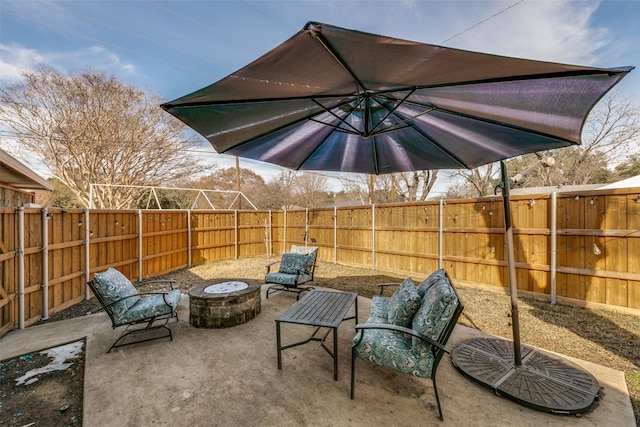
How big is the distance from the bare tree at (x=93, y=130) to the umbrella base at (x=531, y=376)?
47.9 ft

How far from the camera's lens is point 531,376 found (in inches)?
96.3

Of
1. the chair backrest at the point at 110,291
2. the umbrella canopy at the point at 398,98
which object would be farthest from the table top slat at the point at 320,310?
the chair backrest at the point at 110,291

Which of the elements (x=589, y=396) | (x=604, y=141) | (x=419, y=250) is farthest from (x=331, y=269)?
(x=604, y=141)

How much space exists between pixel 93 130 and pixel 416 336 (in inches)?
574

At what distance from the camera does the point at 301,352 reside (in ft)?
9.66

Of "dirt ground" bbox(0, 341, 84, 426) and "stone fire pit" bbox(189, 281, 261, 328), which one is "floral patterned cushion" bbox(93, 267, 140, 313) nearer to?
"dirt ground" bbox(0, 341, 84, 426)

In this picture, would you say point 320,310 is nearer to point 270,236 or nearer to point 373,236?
point 373,236

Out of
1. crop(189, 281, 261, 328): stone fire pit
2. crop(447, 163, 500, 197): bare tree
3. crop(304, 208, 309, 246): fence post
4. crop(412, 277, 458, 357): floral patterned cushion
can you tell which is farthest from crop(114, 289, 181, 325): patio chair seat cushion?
crop(447, 163, 500, 197): bare tree

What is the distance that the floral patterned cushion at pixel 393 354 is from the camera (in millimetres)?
2113

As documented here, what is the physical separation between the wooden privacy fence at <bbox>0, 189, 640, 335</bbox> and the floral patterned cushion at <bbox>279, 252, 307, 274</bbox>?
2.81 meters

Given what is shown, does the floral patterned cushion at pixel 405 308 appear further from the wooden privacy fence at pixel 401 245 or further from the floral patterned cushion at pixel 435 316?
the wooden privacy fence at pixel 401 245

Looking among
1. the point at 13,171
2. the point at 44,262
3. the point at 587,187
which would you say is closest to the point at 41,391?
the point at 44,262

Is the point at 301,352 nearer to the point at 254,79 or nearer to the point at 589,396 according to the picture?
the point at 589,396

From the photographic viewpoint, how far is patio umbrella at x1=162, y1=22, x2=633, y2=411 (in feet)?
4.89
